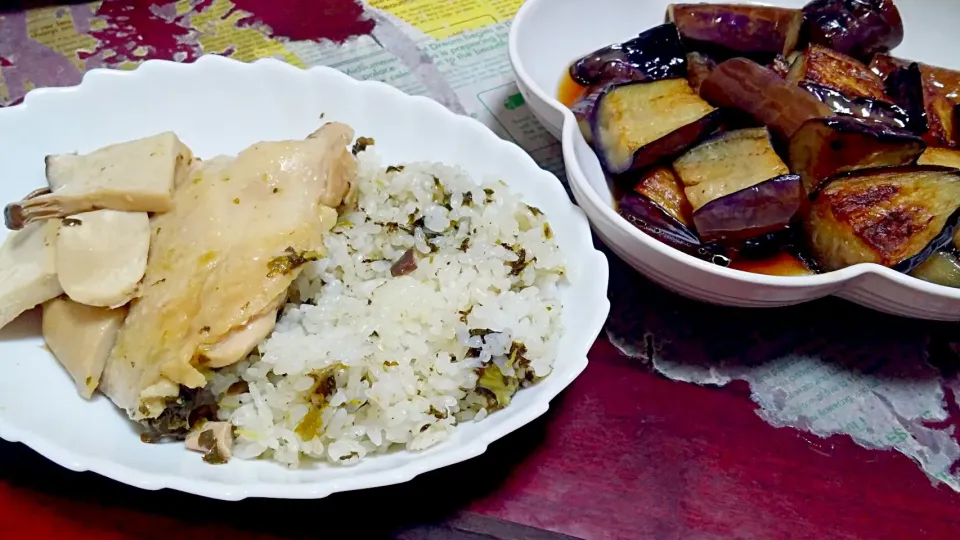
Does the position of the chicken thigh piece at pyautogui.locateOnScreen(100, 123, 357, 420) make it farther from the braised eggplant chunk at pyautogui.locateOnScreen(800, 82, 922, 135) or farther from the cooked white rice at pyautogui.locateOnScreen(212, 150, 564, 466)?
the braised eggplant chunk at pyautogui.locateOnScreen(800, 82, 922, 135)

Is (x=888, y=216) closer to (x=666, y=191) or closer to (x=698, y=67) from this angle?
(x=666, y=191)

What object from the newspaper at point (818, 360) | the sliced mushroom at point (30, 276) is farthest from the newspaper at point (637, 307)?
the sliced mushroom at point (30, 276)

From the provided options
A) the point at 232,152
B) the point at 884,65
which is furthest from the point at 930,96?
the point at 232,152

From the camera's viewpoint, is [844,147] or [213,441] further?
[844,147]

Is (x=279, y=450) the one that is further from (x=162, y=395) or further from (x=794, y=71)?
(x=794, y=71)

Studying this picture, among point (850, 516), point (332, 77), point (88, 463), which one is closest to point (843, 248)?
point (850, 516)

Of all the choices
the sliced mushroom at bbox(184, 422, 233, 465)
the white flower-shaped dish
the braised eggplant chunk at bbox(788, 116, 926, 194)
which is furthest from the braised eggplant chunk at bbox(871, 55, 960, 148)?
the sliced mushroom at bbox(184, 422, 233, 465)
